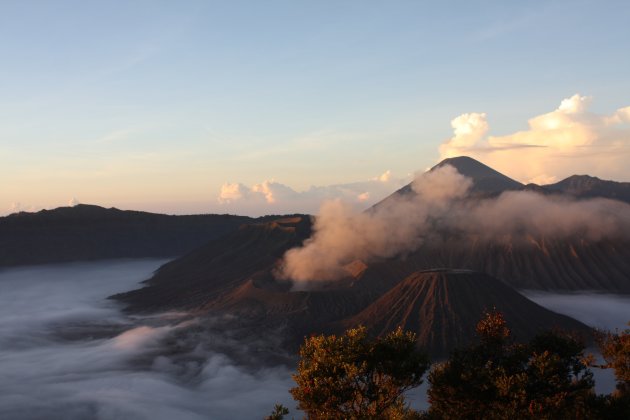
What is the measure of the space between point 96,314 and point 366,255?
63009mm

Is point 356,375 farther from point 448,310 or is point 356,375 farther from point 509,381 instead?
point 448,310

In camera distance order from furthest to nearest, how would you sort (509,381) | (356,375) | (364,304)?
(364,304) < (356,375) < (509,381)

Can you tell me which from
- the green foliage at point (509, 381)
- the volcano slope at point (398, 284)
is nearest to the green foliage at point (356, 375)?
the green foliage at point (509, 381)

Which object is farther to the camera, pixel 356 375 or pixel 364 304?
pixel 364 304

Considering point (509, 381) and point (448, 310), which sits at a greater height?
point (509, 381)

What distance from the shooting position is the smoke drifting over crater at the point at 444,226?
429ft

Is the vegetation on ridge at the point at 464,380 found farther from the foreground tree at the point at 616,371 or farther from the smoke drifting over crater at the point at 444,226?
the smoke drifting over crater at the point at 444,226

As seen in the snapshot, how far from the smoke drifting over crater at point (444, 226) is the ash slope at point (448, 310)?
31930mm

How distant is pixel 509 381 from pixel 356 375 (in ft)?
24.0

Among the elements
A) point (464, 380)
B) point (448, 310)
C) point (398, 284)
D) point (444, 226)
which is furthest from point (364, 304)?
point (464, 380)

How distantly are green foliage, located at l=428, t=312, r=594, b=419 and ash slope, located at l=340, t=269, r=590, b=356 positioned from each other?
5094 centimetres

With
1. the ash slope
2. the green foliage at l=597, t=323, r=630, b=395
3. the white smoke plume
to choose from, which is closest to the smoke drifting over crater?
the white smoke plume

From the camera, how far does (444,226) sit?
15838 centimetres

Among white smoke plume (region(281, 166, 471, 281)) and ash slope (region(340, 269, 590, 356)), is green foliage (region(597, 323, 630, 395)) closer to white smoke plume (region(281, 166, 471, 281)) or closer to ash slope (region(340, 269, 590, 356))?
ash slope (region(340, 269, 590, 356))
